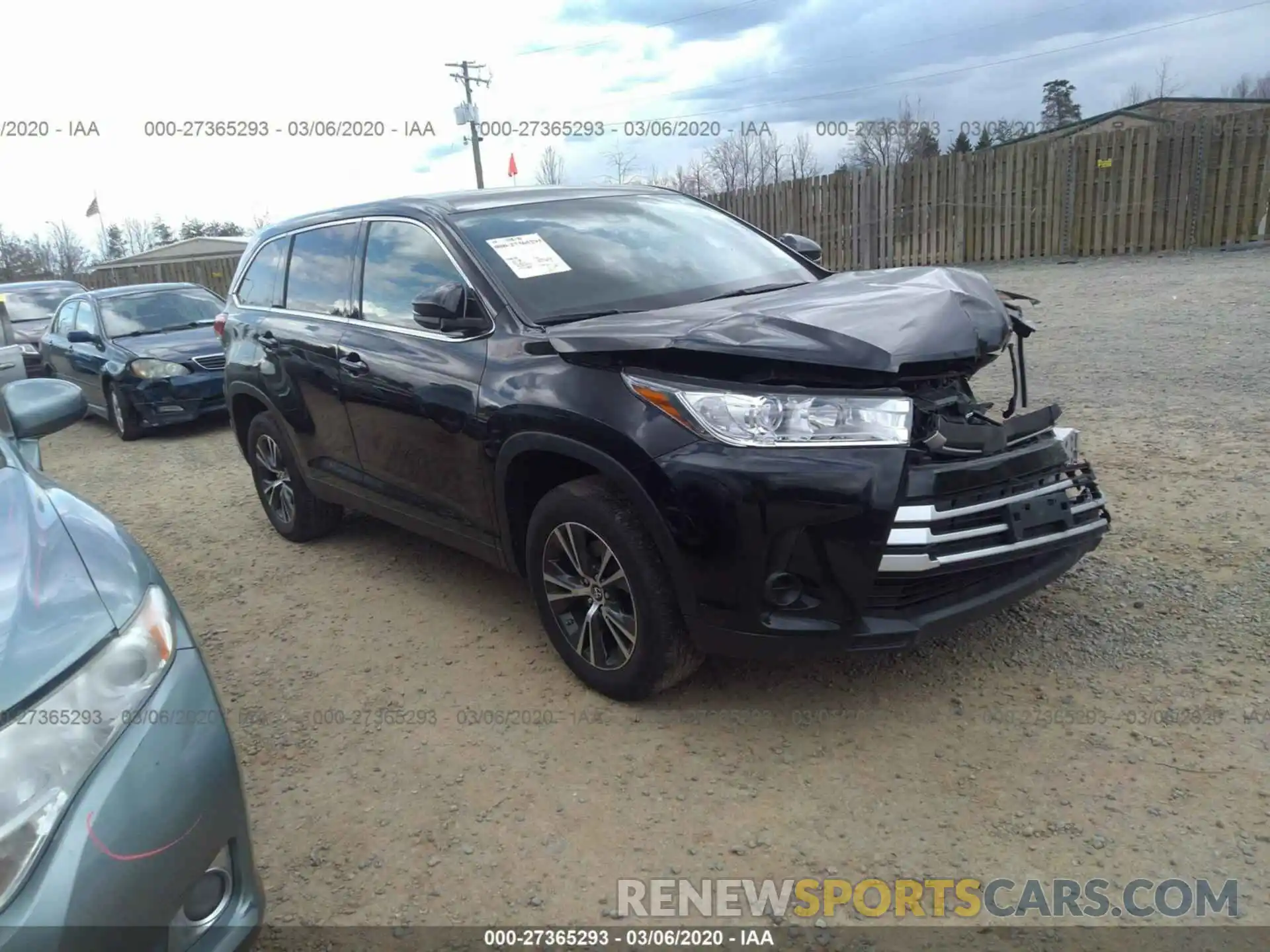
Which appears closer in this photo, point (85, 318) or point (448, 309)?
point (448, 309)

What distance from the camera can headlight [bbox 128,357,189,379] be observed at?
920cm

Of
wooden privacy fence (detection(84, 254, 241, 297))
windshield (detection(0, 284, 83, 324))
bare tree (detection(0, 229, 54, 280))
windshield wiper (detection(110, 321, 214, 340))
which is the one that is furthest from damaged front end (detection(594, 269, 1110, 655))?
bare tree (detection(0, 229, 54, 280))

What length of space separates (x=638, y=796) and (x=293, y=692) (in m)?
1.67

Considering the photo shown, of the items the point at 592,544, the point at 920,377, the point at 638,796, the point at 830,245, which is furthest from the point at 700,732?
the point at 830,245

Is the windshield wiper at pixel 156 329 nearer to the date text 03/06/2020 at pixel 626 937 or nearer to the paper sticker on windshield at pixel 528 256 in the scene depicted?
the paper sticker on windshield at pixel 528 256

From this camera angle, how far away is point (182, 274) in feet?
94.5

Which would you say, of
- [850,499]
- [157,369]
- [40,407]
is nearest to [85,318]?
[157,369]

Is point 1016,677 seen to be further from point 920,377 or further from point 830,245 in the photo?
point 830,245

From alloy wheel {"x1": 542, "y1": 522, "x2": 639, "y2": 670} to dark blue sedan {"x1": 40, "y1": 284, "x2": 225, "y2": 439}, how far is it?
20.7ft

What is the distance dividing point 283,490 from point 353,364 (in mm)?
1569

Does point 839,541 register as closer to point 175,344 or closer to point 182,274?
point 175,344

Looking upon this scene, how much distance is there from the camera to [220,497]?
6871 mm

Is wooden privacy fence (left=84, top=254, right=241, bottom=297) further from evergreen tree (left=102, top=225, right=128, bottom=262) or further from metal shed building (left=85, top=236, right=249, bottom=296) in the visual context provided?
evergreen tree (left=102, top=225, right=128, bottom=262)

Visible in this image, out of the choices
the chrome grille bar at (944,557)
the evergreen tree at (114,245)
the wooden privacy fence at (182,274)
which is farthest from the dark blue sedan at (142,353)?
the evergreen tree at (114,245)
